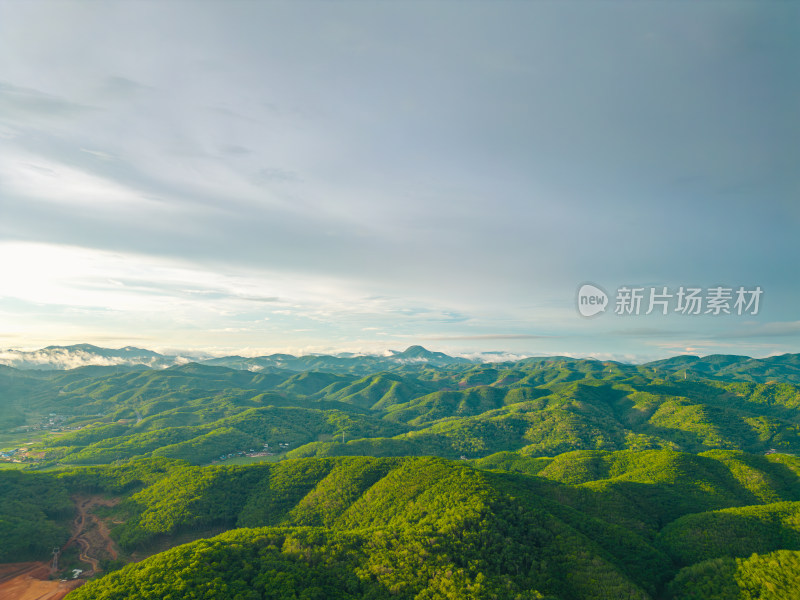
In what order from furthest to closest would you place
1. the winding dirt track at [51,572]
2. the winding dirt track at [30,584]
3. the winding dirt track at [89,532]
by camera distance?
the winding dirt track at [89,532]
the winding dirt track at [51,572]
the winding dirt track at [30,584]

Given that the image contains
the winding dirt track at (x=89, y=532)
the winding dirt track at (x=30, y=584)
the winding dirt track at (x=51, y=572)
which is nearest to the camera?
the winding dirt track at (x=30, y=584)

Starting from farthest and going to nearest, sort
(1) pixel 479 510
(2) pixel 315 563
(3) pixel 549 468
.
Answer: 1. (3) pixel 549 468
2. (1) pixel 479 510
3. (2) pixel 315 563

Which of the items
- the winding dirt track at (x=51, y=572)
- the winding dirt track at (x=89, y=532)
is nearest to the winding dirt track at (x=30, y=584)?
the winding dirt track at (x=51, y=572)

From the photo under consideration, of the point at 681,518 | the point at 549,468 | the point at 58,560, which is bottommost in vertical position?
the point at 58,560

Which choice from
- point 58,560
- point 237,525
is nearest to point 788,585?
point 237,525

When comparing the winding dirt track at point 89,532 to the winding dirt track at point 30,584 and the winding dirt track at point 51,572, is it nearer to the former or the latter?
the winding dirt track at point 51,572

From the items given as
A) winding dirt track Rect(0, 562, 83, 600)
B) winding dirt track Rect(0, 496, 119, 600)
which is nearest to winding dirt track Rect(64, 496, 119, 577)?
winding dirt track Rect(0, 496, 119, 600)

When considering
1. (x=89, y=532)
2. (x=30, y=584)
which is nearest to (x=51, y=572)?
(x=30, y=584)

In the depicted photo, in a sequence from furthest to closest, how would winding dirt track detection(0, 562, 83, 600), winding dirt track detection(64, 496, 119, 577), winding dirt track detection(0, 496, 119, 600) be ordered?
1. winding dirt track detection(64, 496, 119, 577)
2. winding dirt track detection(0, 496, 119, 600)
3. winding dirt track detection(0, 562, 83, 600)

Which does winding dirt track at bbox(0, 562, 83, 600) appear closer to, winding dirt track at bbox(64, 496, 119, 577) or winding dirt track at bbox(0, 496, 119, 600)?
winding dirt track at bbox(0, 496, 119, 600)

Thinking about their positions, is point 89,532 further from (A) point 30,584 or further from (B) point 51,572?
(A) point 30,584

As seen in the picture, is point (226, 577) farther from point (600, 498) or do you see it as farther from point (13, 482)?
point (13, 482)
